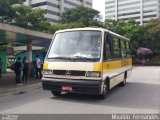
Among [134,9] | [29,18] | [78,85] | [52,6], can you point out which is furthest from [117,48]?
[134,9]

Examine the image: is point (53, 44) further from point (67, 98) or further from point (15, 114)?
point (15, 114)

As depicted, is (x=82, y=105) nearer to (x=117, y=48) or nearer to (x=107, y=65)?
(x=107, y=65)

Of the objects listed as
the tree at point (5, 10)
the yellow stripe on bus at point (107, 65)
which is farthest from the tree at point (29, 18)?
the yellow stripe on bus at point (107, 65)

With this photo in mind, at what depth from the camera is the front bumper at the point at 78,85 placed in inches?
373

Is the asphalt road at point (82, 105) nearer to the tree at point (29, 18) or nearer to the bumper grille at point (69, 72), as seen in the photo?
the bumper grille at point (69, 72)

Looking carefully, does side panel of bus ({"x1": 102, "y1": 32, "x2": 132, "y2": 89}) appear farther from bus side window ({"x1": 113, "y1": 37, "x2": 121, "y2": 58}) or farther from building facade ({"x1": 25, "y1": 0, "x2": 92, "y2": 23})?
building facade ({"x1": 25, "y1": 0, "x2": 92, "y2": 23})

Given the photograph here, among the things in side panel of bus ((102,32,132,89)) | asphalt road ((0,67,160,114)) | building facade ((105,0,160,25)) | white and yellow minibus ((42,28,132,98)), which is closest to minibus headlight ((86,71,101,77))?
white and yellow minibus ((42,28,132,98))

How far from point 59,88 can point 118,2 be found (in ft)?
470

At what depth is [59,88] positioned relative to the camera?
9.90m

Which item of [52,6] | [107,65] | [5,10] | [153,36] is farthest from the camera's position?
[52,6]

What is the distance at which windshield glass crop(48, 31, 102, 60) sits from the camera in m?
10.0

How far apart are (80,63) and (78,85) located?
775 mm

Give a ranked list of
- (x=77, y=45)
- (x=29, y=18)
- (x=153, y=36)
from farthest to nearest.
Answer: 1. (x=153, y=36)
2. (x=29, y=18)
3. (x=77, y=45)

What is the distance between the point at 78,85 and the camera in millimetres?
9562
